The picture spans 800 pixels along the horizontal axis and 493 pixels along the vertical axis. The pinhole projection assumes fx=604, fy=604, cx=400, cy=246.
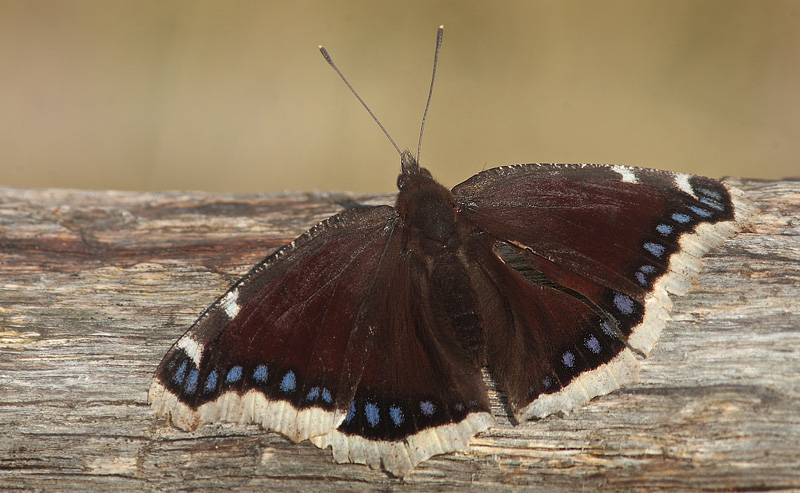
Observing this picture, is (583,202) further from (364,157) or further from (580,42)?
(580,42)

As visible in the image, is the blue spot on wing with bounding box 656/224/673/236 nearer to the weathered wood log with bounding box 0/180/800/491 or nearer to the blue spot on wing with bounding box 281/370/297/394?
the weathered wood log with bounding box 0/180/800/491

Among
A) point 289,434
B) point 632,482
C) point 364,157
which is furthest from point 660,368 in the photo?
point 364,157

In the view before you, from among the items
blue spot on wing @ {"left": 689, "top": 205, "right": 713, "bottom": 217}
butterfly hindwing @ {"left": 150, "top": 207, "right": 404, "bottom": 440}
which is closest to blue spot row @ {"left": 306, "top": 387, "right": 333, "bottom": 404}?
butterfly hindwing @ {"left": 150, "top": 207, "right": 404, "bottom": 440}

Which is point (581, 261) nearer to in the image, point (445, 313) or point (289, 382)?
point (445, 313)

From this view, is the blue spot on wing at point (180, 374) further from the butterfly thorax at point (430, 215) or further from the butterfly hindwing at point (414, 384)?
the butterfly thorax at point (430, 215)

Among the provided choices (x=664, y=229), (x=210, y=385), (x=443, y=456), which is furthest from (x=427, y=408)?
(x=664, y=229)

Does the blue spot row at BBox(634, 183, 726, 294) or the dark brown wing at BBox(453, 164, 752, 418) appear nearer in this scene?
the dark brown wing at BBox(453, 164, 752, 418)
